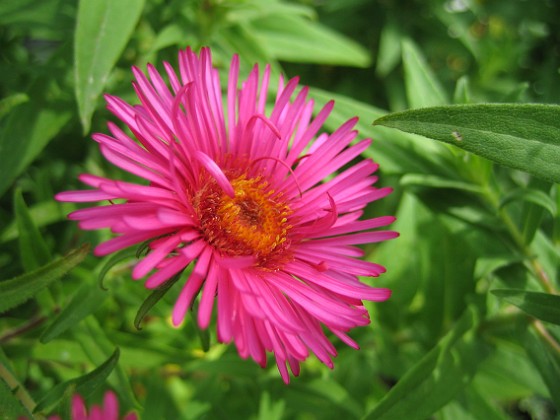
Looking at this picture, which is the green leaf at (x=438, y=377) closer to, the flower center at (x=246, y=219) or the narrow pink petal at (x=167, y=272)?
the flower center at (x=246, y=219)

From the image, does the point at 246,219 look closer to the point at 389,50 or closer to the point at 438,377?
the point at 438,377

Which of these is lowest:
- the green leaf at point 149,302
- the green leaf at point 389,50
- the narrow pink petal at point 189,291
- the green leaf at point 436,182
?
the green leaf at point 436,182

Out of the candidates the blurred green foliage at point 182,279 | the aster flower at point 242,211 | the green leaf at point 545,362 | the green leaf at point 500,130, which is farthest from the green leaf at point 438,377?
the green leaf at point 500,130

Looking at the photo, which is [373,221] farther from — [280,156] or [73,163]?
[73,163]

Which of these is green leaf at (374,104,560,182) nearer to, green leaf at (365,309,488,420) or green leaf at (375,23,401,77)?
green leaf at (365,309,488,420)

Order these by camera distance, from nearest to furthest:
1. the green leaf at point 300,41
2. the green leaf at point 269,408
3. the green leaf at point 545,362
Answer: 1. the green leaf at point 545,362
2. the green leaf at point 269,408
3. the green leaf at point 300,41

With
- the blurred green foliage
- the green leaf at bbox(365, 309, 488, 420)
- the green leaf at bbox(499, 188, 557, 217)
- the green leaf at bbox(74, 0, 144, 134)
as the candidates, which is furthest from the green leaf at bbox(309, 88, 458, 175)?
the green leaf at bbox(74, 0, 144, 134)
